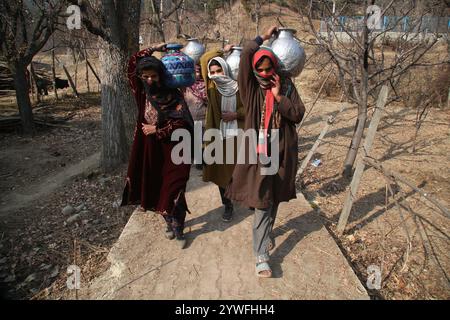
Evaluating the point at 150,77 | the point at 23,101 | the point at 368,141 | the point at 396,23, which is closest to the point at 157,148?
the point at 150,77

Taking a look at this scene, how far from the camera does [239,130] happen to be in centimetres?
311

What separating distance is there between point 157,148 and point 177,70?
729mm

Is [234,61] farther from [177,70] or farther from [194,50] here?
[194,50]

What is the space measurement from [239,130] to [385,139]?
5.31m

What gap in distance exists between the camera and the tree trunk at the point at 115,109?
16.2 ft

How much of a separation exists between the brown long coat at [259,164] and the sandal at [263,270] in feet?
1.85

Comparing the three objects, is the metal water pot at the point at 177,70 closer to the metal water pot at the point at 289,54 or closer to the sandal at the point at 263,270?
the metal water pot at the point at 289,54

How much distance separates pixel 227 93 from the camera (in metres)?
3.05

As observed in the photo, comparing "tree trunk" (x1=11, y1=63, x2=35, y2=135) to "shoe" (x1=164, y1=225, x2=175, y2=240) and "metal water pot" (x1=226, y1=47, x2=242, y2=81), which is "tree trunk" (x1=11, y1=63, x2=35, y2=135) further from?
"metal water pot" (x1=226, y1=47, x2=242, y2=81)

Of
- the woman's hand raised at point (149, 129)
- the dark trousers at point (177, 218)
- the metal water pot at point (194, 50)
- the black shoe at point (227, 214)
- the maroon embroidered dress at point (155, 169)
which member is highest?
the metal water pot at point (194, 50)

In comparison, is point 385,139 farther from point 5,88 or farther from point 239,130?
point 5,88

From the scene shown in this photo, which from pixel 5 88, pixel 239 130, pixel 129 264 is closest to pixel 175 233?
pixel 129 264

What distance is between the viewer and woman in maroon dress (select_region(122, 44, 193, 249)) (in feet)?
8.49

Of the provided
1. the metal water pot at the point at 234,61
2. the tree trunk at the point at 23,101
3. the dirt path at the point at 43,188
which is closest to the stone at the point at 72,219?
Result: the dirt path at the point at 43,188
